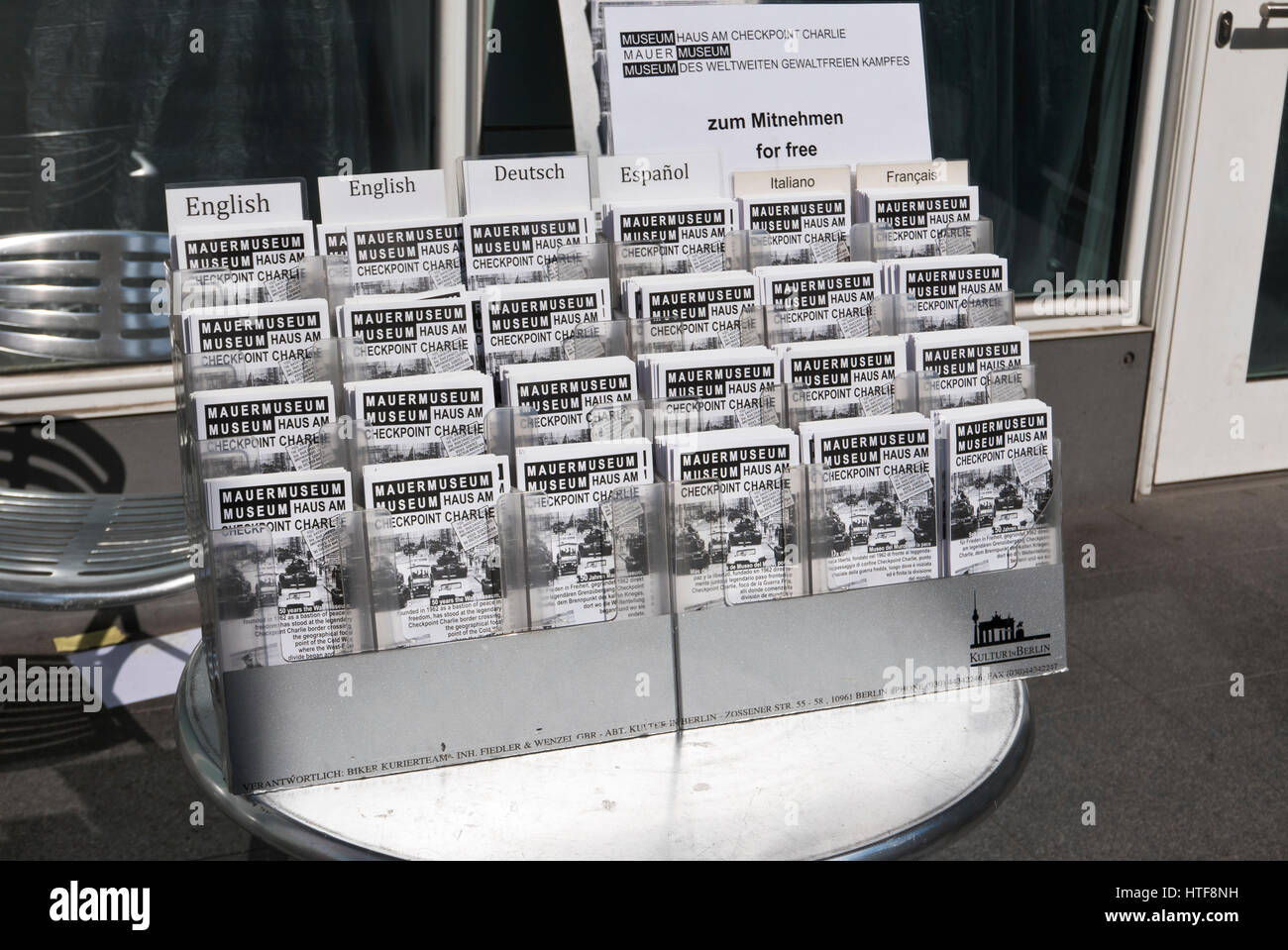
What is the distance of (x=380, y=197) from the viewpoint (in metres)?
1.26

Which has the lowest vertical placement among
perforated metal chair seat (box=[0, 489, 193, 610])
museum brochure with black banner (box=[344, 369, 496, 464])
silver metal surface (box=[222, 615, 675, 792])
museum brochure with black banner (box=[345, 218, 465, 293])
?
perforated metal chair seat (box=[0, 489, 193, 610])

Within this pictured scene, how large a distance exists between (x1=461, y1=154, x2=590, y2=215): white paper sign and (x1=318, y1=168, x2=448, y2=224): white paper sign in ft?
0.12

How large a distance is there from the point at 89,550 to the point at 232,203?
112 cm

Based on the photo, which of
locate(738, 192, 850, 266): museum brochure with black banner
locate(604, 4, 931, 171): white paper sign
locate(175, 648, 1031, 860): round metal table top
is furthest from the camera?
locate(604, 4, 931, 171): white paper sign

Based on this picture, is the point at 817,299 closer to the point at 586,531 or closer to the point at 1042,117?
the point at 586,531

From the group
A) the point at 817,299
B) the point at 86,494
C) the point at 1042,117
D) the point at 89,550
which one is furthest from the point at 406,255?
the point at 1042,117

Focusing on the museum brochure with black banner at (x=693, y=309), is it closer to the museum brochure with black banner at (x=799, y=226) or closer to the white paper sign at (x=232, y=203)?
the museum brochure with black banner at (x=799, y=226)

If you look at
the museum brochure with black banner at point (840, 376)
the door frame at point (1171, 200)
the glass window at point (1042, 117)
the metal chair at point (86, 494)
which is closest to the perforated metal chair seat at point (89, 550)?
the metal chair at point (86, 494)

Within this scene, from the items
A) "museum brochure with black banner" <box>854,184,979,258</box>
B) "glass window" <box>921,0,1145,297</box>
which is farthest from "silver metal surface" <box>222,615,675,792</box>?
"glass window" <box>921,0,1145,297</box>

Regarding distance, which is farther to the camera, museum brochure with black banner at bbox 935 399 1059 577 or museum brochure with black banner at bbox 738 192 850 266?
museum brochure with black banner at bbox 738 192 850 266

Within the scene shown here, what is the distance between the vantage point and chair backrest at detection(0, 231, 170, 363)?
246 cm

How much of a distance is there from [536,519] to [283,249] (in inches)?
15.4

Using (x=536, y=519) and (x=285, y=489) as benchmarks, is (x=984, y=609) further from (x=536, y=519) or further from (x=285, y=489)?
(x=285, y=489)

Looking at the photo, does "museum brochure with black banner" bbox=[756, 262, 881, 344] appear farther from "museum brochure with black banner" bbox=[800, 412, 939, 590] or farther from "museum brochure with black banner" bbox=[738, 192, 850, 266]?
"museum brochure with black banner" bbox=[800, 412, 939, 590]
